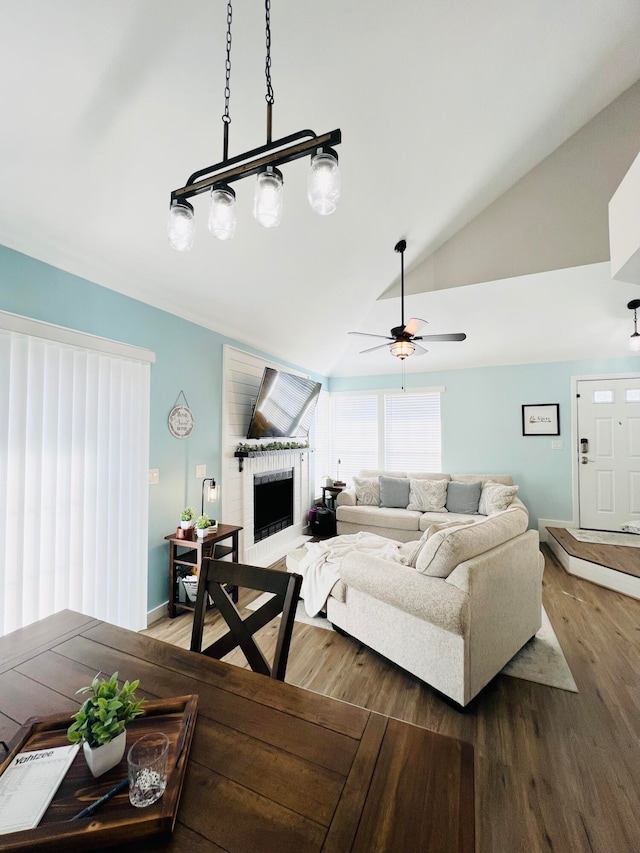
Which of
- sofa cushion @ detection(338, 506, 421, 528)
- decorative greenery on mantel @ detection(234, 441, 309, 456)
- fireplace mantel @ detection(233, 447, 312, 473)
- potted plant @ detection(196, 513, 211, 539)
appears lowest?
sofa cushion @ detection(338, 506, 421, 528)

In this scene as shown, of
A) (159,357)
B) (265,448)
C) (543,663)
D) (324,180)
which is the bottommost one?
(543,663)

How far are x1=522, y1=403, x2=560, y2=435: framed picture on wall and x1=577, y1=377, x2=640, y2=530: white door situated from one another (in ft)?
0.90

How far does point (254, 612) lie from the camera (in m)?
1.27

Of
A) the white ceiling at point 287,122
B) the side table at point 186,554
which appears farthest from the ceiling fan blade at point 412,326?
the side table at point 186,554

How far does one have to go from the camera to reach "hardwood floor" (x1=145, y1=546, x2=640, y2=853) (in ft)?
4.49

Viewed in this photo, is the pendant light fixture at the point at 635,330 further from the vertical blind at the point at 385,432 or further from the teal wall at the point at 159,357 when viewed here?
the teal wall at the point at 159,357

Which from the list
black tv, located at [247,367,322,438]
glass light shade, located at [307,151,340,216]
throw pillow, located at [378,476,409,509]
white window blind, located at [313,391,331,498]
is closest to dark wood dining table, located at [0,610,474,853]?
glass light shade, located at [307,151,340,216]

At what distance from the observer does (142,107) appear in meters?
1.66

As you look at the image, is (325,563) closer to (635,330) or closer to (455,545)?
(455,545)

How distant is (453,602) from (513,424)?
4.07 meters

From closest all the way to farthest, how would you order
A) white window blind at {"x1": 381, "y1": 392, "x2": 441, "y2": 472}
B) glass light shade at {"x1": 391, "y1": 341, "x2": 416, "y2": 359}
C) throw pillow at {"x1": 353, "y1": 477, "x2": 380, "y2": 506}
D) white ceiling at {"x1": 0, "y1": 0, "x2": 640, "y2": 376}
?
white ceiling at {"x1": 0, "y1": 0, "x2": 640, "y2": 376}, glass light shade at {"x1": 391, "y1": 341, "x2": 416, "y2": 359}, throw pillow at {"x1": 353, "y1": 477, "x2": 380, "y2": 506}, white window blind at {"x1": 381, "y1": 392, "x2": 441, "y2": 472}

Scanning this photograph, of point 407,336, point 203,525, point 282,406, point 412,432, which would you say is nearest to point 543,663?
point 203,525

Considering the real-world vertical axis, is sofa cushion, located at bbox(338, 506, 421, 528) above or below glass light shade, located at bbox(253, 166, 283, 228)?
below

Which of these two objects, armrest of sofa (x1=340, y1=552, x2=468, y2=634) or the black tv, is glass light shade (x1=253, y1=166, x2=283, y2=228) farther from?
the black tv
